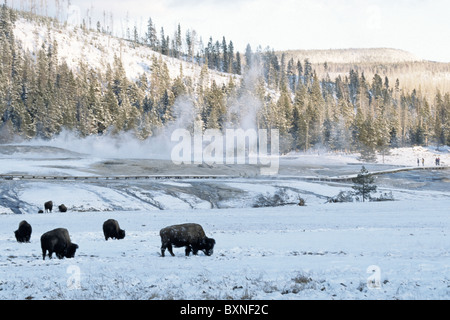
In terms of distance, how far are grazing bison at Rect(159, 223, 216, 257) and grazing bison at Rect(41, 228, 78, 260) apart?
2950 millimetres

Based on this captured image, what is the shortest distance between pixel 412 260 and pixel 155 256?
7.55 metres

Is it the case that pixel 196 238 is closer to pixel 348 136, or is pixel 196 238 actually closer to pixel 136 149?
pixel 136 149

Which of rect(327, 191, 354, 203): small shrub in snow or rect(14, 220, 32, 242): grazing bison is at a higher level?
rect(14, 220, 32, 242): grazing bison

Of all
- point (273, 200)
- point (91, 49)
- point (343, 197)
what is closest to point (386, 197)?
point (343, 197)

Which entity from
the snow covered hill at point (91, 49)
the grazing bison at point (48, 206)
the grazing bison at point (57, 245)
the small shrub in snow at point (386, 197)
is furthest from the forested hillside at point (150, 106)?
the grazing bison at point (57, 245)

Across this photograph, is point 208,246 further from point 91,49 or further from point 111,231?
point 91,49

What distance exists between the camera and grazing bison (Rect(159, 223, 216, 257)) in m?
13.5

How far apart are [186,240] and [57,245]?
4.10m

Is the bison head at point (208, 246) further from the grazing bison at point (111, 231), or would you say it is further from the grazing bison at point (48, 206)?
the grazing bison at point (48, 206)

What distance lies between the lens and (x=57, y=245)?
13367 millimetres

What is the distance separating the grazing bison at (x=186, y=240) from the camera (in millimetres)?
13539
